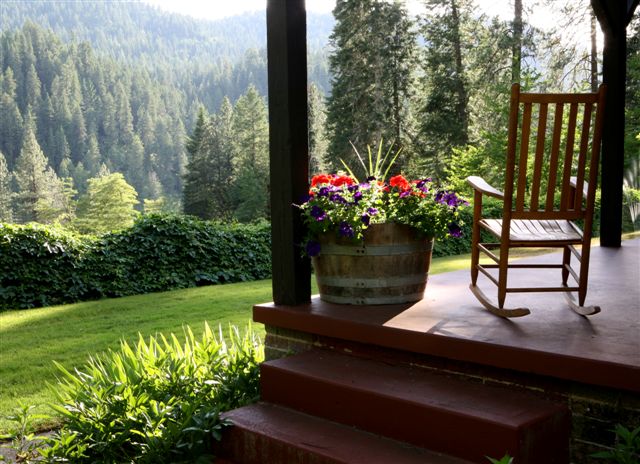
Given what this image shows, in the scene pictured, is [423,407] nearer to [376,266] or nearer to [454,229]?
[376,266]

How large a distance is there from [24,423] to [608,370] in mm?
2157

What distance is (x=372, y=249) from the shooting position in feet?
9.56

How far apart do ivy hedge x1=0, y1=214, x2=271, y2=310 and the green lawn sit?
0.38 m

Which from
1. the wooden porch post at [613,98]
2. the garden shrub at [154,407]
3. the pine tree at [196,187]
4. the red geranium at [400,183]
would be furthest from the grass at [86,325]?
the pine tree at [196,187]

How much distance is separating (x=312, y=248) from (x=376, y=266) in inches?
11.7

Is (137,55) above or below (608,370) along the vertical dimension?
above

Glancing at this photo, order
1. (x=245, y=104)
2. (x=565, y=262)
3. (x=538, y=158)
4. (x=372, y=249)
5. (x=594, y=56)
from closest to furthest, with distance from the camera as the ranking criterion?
(x=538, y=158) → (x=372, y=249) → (x=565, y=262) → (x=594, y=56) → (x=245, y=104)

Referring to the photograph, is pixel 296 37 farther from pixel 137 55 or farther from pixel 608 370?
pixel 137 55

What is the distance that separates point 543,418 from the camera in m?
2.02

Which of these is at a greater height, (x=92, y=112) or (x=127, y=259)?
(x=92, y=112)

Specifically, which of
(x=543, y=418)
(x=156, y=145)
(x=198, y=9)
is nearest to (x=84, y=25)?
(x=198, y=9)

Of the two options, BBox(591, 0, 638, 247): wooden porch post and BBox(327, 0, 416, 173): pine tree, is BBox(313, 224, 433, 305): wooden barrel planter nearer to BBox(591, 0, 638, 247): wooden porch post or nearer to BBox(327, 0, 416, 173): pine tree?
BBox(591, 0, 638, 247): wooden porch post

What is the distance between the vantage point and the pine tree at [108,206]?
146 feet

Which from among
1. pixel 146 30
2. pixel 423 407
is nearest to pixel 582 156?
pixel 423 407
